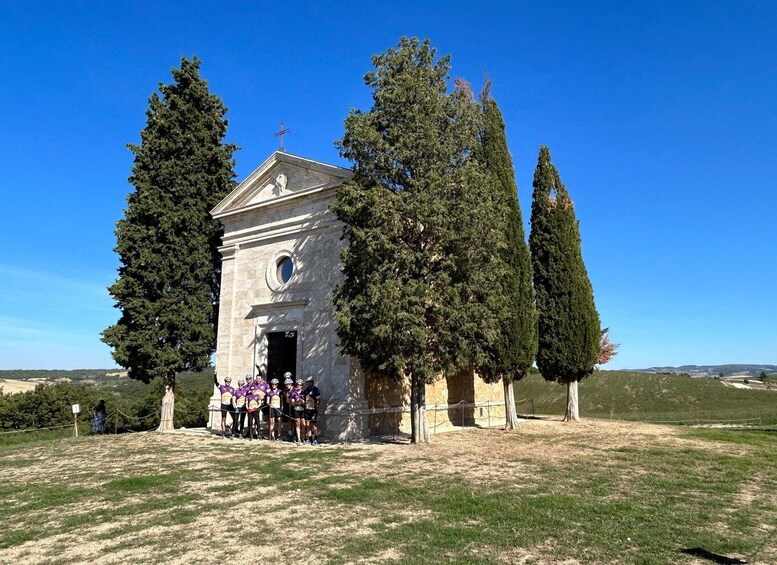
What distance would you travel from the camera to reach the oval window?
17869mm

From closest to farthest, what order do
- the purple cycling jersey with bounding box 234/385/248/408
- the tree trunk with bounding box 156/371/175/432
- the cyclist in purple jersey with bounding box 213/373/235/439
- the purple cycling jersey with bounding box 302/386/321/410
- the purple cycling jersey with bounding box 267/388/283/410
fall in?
1. the purple cycling jersey with bounding box 302/386/321/410
2. the purple cycling jersey with bounding box 267/388/283/410
3. the purple cycling jersey with bounding box 234/385/248/408
4. the cyclist in purple jersey with bounding box 213/373/235/439
5. the tree trunk with bounding box 156/371/175/432

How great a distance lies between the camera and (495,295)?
1393 centimetres

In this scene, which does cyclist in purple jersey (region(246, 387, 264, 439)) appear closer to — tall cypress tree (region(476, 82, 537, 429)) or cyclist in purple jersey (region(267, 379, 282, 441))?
cyclist in purple jersey (region(267, 379, 282, 441))

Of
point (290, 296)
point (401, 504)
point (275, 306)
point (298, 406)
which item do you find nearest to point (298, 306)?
point (290, 296)

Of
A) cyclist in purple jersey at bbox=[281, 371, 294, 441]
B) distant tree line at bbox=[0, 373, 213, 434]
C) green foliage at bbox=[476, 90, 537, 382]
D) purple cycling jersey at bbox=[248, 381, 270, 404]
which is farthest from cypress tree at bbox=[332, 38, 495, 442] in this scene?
distant tree line at bbox=[0, 373, 213, 434]

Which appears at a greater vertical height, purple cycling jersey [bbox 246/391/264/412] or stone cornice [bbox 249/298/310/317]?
stone cornice [bbox 249/298/310/317]

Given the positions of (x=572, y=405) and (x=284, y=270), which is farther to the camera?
(x=572, y=405)

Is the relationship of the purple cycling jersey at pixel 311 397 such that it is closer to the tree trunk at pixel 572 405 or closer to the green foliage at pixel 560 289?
the green foliage at pixel 560 289

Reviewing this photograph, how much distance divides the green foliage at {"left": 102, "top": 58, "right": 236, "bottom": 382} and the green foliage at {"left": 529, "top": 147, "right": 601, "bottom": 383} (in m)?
11.8

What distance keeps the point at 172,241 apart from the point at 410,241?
32.8 feet

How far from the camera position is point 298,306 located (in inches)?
669

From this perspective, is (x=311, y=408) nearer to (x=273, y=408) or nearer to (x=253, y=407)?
(x=273, y=408)

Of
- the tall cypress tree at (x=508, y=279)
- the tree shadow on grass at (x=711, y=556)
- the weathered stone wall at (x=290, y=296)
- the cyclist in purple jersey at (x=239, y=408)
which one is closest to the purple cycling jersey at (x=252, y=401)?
the cyclist in purple jersey at (x=239, y=408)

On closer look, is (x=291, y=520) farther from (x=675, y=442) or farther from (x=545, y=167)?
(x=545, y=167)
